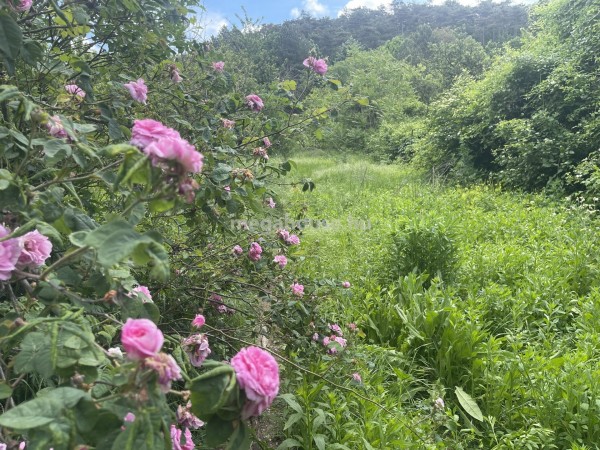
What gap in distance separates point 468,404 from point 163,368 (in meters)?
1.99

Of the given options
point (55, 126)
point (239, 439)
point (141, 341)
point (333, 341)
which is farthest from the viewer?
point (333, 341)

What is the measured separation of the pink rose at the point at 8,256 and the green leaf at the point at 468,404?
199 centimetres

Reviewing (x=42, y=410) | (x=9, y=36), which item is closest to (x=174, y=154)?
(x=42, y=410)

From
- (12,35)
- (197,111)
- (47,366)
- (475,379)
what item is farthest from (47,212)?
(475,379)

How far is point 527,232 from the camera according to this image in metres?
4.25

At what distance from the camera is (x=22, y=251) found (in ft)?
2.34

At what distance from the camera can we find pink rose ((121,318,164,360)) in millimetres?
495

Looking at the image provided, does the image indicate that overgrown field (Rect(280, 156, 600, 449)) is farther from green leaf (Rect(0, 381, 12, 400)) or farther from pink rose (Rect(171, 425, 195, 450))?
green leaf (Rect(0, 381, 12, 400))

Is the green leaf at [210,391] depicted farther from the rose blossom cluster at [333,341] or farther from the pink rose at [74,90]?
the rose blossom cluster at [333,341]

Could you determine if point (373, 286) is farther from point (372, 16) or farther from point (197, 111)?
point (372, 16)

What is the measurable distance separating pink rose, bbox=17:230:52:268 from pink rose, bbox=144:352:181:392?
0.37 meters

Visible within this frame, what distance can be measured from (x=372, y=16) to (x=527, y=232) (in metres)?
39.5

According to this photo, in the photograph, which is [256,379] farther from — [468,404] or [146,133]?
[468,404]

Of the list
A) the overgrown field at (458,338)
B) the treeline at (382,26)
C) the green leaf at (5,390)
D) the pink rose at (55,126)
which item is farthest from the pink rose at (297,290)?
the treeline at (382,26)
